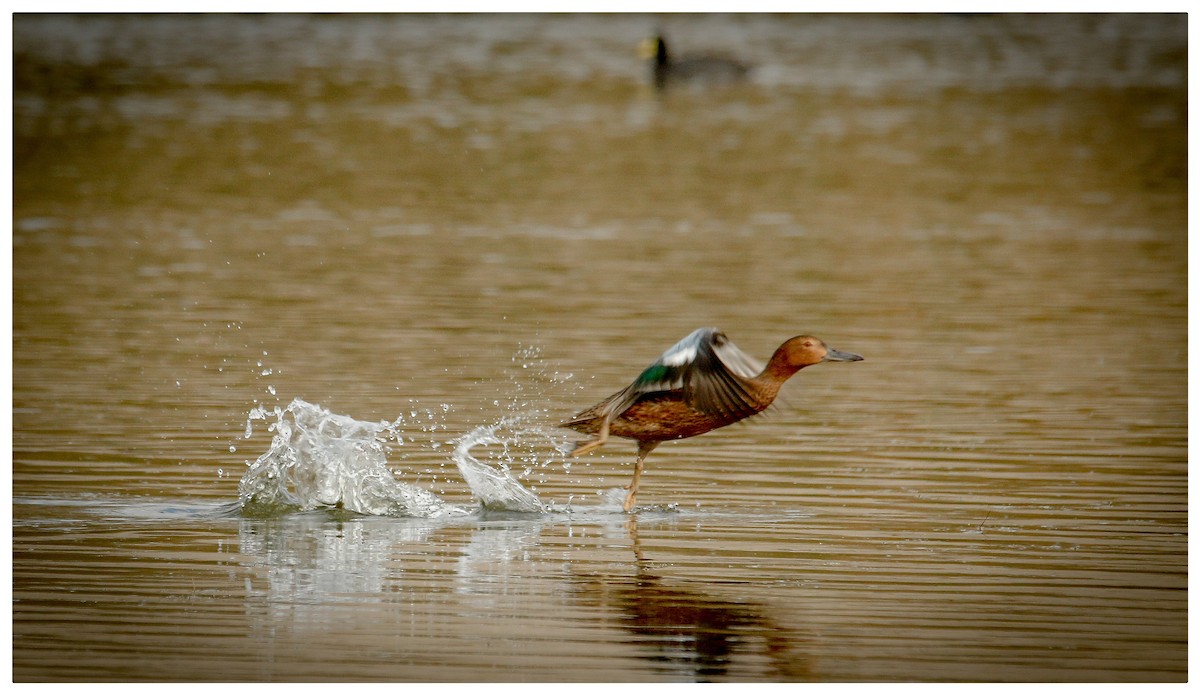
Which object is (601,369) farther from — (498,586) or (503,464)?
(498,586)

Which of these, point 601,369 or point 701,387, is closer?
point 701,387

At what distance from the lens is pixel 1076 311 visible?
14.0 m

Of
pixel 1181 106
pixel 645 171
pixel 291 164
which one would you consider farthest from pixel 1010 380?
pixel 1181 106

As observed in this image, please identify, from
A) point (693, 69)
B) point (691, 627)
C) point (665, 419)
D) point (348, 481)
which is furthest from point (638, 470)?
point (693, 69)

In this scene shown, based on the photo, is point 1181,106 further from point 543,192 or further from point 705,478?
point 705,478

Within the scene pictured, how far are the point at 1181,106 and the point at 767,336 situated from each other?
16.2m

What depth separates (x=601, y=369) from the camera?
11.4 m

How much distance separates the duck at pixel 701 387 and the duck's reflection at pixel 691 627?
93 centimetres

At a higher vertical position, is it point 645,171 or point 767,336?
point 645,171

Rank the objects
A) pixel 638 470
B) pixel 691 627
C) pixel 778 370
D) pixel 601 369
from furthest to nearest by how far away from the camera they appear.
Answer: pixel 601 369
pixel 638 470
pixel 778 370
pixel 691 627

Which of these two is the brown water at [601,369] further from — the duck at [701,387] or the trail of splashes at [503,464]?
the duck at [701,387]

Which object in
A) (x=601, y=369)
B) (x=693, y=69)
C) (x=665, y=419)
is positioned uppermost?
(x=693, y=69)

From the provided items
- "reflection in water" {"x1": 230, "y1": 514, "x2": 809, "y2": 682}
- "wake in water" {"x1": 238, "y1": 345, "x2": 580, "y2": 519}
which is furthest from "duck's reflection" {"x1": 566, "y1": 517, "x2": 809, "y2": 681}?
"wake in water" {"x1": 238, "y1": 345, "x2": 580, "y2": 519}

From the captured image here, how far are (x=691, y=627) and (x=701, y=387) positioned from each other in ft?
5.33
